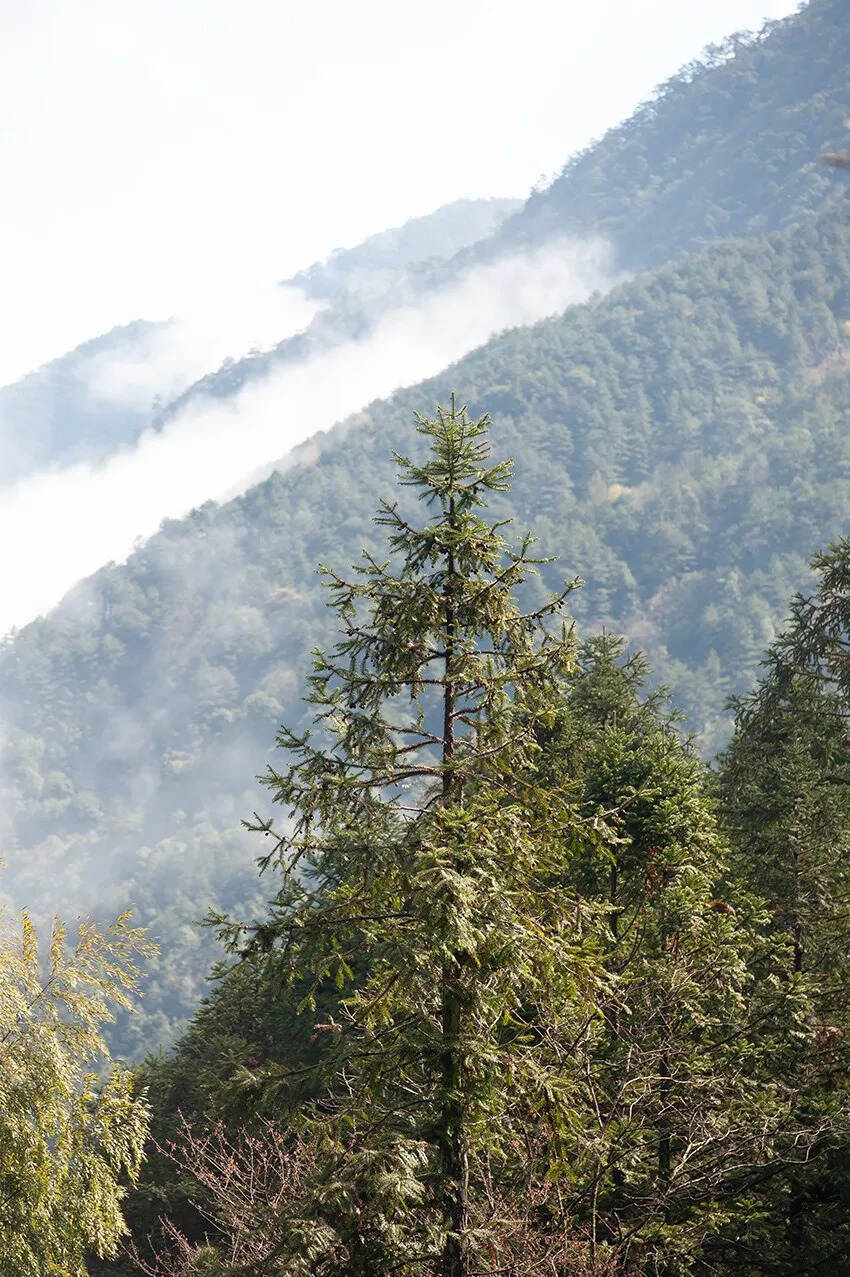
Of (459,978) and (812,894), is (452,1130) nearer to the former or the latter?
(459,978)

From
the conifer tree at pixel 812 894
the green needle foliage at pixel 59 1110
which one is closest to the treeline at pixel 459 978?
the conifer tree at pixel 812 894

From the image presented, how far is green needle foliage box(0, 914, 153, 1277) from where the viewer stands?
13.5 m

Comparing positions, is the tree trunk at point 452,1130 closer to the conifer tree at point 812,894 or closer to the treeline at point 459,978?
the treeline at point 459,978

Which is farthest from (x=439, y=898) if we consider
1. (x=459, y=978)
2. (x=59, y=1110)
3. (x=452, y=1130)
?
(x=59, y=1110)

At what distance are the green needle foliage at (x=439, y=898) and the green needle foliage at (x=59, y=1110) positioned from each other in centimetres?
445

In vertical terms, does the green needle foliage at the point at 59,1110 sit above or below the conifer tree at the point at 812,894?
above

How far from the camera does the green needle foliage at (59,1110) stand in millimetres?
13492

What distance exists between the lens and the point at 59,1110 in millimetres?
13820

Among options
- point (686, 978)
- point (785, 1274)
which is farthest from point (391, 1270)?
point (785, 1274)

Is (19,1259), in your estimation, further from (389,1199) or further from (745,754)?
(745,754)

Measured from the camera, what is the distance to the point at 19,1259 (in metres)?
13.4

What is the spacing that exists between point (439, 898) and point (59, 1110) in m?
7.09

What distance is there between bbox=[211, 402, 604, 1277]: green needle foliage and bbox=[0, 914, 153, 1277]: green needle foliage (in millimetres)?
4455

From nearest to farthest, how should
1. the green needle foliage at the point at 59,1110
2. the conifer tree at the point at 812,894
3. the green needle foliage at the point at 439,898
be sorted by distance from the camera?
the green needle foliage at the point at 439,898, the green needle foliage at the point at 59,1110, the conifer tree at the point at 812,894
